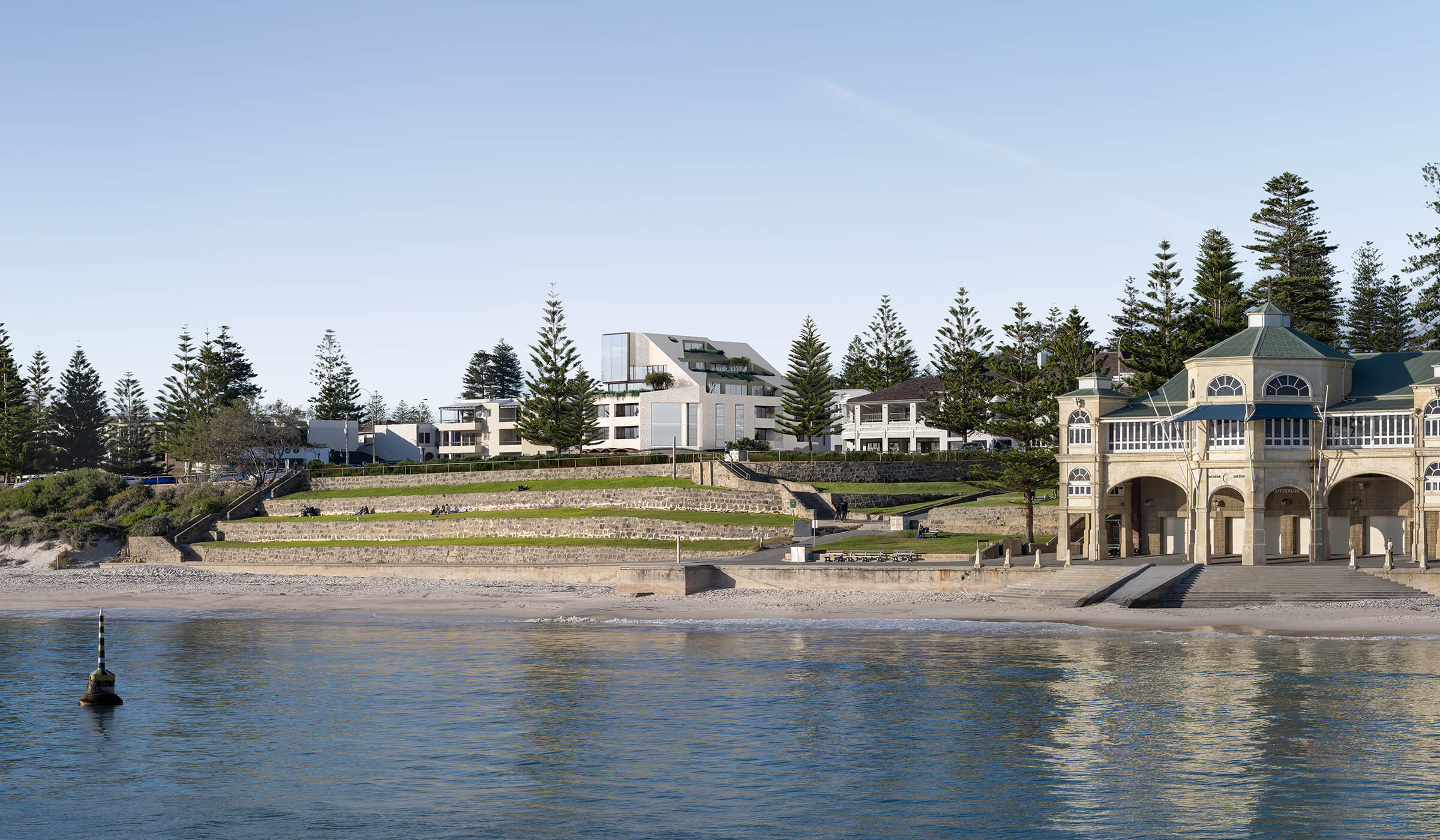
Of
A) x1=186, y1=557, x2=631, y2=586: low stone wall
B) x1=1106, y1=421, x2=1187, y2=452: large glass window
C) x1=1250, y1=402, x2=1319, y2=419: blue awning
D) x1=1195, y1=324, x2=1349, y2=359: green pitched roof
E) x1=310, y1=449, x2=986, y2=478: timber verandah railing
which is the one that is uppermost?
x1=1195, y1=324, x2=1349, y2=359: green pitched roof

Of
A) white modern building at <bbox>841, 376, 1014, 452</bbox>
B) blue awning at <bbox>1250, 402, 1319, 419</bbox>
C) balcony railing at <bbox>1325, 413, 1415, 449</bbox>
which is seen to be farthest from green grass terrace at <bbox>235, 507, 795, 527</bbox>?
balcony railing at <bbox>1325, 413, 1415, 449</bbox>

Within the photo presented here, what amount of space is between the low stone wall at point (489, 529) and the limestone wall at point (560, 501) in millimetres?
3910

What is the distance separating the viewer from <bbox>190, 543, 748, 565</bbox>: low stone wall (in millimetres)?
58812

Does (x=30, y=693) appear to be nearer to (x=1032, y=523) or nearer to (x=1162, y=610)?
(x=1162, y=610)

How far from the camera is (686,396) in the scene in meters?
92.1

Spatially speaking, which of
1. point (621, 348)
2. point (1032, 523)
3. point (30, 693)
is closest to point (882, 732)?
point (30, 693)

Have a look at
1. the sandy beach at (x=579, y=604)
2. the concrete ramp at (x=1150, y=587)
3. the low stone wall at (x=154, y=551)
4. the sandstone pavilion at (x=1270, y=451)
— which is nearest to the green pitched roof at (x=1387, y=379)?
the sandstone pavilion at (x=1270, y=451)

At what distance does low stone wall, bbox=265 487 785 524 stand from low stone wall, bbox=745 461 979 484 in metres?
5.80

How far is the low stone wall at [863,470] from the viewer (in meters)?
71.6

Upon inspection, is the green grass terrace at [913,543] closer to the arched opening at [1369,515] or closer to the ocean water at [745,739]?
the ocean water at [745,739]

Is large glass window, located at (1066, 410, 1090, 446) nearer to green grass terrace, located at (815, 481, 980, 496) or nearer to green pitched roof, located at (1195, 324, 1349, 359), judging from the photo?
green pitched roof, located at (1195, 324, 1349, 359)

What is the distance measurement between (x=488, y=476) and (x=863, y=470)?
24389mm

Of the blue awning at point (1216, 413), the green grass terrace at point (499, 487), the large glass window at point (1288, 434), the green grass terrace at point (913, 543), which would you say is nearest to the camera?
the blue awning at point (1216, 413)

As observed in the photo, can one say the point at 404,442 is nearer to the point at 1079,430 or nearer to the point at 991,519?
the point at 991,519
